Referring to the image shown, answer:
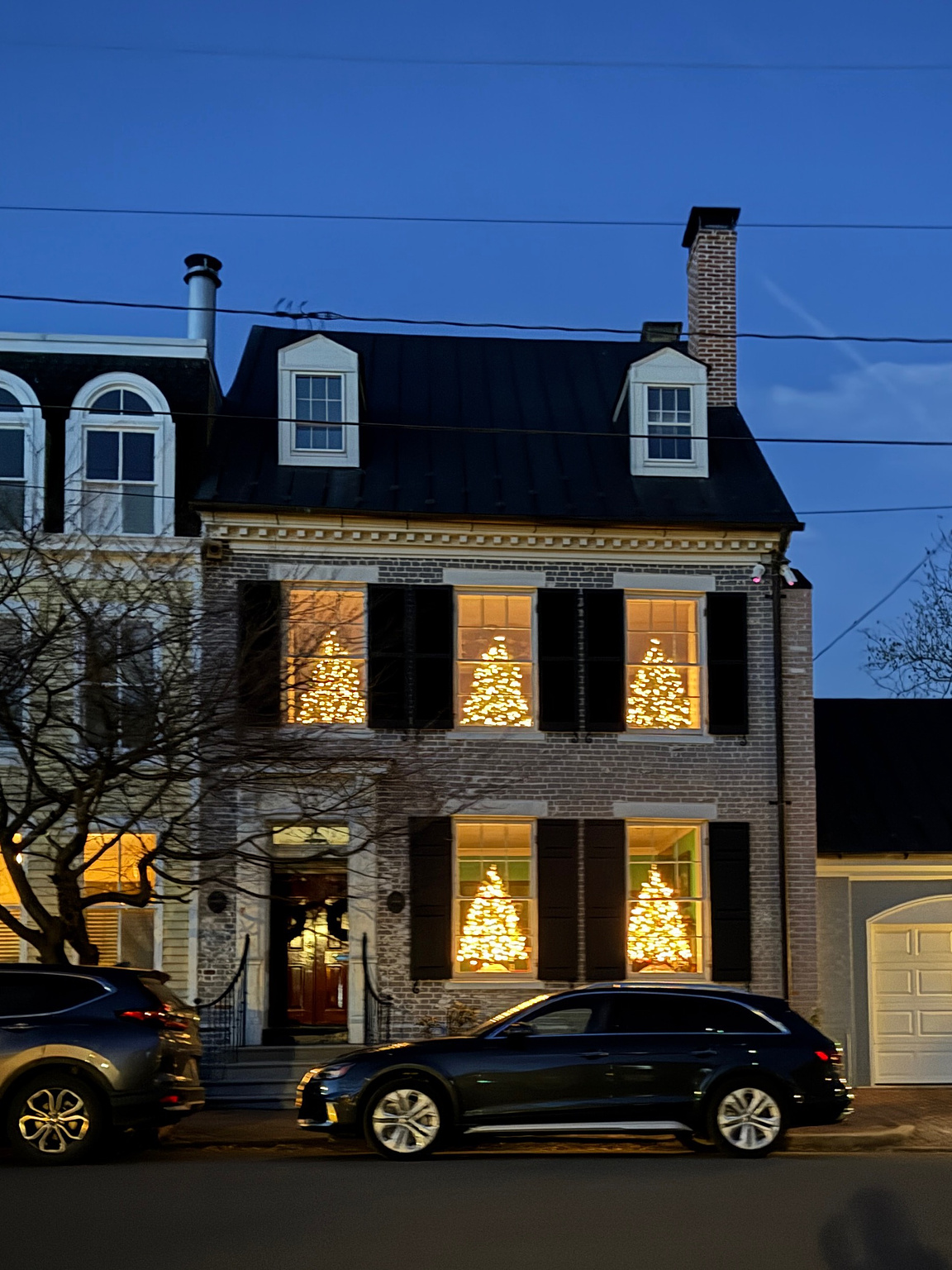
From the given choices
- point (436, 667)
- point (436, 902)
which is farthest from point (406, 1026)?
point (436, 667)

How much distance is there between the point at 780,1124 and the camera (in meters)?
13.0

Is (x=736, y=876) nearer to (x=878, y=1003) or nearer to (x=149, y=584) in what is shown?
(x=878, y=1003)

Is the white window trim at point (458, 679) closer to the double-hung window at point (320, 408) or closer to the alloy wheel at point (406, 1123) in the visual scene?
the double-hung window at point (320, 408)

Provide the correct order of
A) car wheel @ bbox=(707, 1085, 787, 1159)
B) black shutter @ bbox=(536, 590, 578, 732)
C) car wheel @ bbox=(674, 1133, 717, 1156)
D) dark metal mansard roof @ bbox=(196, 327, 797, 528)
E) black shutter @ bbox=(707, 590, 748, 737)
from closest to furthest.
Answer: car wheel @ bbox=(707, 1085, 787, 1159)
car wheel @ bbox=(674, 1133, 717, 1156)
black shutter @ bbox=(536, 590, 578, 732)
black shutter @ bbox=(707, 590, 748, 737)
dark metal mansard roof @ bbox=(196, 327, 797, 528)

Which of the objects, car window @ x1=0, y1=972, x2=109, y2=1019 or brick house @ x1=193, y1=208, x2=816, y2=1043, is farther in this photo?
brick house @ x1=193, y1=208, x2=816, y2=1043

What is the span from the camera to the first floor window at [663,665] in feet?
66.2

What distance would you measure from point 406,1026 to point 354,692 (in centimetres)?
421

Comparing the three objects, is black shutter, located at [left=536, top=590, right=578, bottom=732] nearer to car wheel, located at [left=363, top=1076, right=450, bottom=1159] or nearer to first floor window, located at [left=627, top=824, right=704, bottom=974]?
first floor window, located at [left=627, top=824, right=704, bottom=974]

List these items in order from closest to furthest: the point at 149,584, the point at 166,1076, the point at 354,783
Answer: the point at 166,1076 → the point at 149,584 → the point at 354,783

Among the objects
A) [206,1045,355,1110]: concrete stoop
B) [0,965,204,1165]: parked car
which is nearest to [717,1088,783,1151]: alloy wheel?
[0,965,204,1165]: parked car

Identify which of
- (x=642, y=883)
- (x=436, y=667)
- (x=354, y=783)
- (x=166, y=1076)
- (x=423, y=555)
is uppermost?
(x=423, y=555)

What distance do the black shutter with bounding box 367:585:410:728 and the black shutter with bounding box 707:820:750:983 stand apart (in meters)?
4.29

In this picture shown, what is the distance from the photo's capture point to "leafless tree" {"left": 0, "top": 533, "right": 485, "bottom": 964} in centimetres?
1523

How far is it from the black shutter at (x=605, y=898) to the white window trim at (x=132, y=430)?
6757 mm
